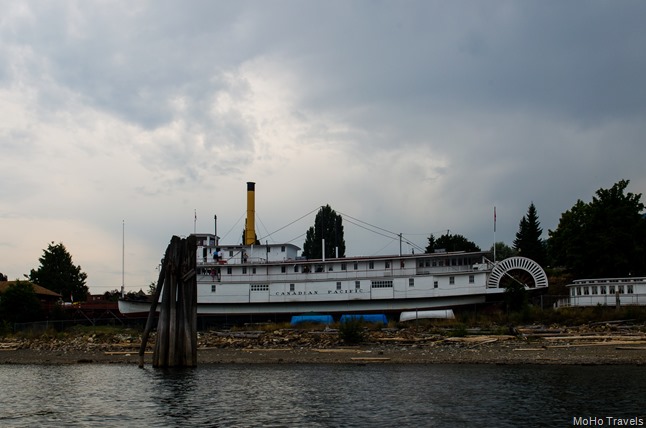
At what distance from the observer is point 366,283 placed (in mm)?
62781

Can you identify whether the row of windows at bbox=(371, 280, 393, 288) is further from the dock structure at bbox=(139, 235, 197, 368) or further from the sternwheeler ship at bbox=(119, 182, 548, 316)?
the dock structure at bbox=(139, 235, 197, 368)

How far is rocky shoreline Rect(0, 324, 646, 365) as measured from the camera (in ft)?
111

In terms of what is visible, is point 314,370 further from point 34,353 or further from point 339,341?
point 34,353

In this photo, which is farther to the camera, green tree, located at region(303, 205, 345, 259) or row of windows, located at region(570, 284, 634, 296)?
green tree, located at region(303, 205, 345, 259)

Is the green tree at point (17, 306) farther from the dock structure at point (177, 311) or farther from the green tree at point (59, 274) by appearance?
the dock structure at point (177, 311)

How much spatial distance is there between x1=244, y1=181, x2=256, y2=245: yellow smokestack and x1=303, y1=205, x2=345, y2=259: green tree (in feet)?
95.9

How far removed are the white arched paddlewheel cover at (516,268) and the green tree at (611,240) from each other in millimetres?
8063

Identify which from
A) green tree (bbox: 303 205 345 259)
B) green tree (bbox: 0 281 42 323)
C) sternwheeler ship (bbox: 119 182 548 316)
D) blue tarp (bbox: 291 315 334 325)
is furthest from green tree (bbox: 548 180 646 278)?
green tree (bbox: 0 281 42 323)

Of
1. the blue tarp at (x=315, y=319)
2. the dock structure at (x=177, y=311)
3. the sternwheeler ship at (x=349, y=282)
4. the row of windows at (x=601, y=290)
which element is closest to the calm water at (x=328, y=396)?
the dock structure at (x=177, y=311)

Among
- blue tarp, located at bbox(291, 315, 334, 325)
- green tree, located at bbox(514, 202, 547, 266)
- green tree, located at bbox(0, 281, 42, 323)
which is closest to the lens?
blue tarp, located at bbox(291, 315, 334, 325)

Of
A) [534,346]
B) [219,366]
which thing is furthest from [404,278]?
[219,366]

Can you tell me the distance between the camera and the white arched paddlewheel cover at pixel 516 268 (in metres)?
59.9

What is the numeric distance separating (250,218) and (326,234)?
3218 cm

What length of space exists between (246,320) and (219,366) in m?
30.2
